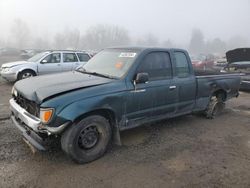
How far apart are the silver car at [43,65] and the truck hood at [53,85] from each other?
21.5ft

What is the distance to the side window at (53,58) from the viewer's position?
10.8m

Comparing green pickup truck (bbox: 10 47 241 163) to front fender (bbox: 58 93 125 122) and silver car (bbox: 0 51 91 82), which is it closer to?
front fender (bbox: 58 93 125 122)

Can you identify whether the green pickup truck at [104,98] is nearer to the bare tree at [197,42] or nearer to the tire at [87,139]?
the tire at [87,139]

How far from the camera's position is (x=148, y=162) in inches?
153

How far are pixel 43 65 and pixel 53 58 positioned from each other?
0.58m

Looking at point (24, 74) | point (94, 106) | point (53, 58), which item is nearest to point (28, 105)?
point (94, 106)

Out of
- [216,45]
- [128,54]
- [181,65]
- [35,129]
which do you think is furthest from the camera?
[216,45]

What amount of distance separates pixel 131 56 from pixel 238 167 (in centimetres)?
253

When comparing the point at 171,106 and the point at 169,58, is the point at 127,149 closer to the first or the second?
the point at 171,106

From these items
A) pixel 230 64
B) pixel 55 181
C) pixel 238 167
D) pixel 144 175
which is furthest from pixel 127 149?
pixel 230 64

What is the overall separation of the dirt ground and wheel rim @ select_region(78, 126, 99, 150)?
0.29m

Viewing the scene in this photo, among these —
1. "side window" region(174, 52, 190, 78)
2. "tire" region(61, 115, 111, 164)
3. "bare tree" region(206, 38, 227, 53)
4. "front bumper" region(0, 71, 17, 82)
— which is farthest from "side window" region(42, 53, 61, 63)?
"bare tree" region(206, 38, 227, 53)

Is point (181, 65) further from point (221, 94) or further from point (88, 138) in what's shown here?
point (88, 138)

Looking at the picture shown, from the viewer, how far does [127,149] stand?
432cm
